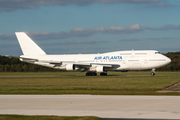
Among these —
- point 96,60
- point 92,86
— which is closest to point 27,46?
point 96,60

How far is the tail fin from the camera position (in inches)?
2608

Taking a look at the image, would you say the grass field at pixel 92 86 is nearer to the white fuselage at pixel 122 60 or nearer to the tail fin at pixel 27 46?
the white fuselage at pixel 122 60

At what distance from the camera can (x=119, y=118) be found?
1166 cm

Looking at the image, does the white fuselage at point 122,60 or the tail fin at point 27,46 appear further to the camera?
the tail fin at point 27,46

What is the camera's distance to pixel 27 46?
6625 centimetres

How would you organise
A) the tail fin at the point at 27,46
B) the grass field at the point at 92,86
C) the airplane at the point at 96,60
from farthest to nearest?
the tail fin at the point at 27,46, the airplane at the point at 96,60, the grass field at the point at 92,86

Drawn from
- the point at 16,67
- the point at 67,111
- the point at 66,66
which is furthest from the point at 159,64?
the point at 16,67

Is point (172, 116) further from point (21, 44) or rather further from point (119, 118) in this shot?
point (21, 44)

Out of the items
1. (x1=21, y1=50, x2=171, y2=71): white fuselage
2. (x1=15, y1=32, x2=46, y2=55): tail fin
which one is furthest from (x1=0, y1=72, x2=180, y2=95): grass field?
(x1=15, y1=32, x2=46, y2=55): tail fin

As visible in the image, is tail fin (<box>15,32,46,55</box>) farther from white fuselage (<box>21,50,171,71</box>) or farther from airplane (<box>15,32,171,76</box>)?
white fuselage (<box>21,50,171,71</box>)

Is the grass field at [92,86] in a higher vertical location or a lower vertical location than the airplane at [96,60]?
lower

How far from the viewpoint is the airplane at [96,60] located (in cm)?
5516

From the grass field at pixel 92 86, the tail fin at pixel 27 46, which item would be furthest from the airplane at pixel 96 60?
the grass field at pixel 92 86

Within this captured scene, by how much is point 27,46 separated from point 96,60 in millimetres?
18706
